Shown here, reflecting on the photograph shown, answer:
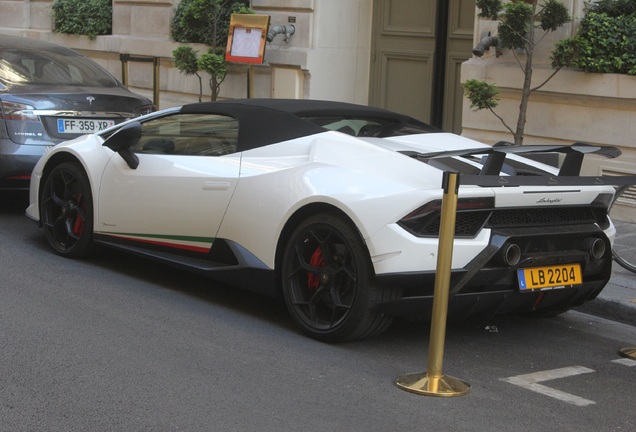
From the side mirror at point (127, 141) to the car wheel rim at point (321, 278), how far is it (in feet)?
5.81

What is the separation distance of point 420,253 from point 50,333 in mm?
2142

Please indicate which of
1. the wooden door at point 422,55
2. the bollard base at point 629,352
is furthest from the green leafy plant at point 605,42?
the bollard base at point 629,352

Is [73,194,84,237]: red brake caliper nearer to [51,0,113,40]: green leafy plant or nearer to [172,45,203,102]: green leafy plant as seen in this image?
[172,45,203,102]: green leafy plant

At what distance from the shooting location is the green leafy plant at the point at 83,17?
18.1 meters

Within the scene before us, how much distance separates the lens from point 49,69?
34.0ft

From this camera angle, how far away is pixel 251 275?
6.48 m

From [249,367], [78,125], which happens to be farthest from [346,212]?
[78,125]

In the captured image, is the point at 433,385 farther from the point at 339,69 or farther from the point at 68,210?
the point at 339,69

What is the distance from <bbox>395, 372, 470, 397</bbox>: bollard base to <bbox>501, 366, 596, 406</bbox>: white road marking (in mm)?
325

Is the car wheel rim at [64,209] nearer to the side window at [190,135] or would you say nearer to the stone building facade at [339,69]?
the side window at [190,135]

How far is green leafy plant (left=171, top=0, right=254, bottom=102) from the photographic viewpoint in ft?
47.6

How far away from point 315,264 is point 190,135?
1631 mm

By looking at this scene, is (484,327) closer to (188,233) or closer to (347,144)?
(347,144)

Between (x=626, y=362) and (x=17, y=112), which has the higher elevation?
(x=17, y=112)
